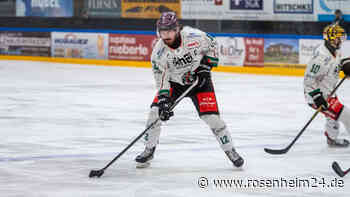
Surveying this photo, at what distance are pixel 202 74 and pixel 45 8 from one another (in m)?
15.9

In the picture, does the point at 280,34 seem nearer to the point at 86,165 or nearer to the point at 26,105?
the point at 26,105

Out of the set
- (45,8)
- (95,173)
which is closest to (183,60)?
(95,173)

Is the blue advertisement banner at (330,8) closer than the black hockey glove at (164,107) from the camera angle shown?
No

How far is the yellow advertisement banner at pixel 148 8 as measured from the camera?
18.5 meters

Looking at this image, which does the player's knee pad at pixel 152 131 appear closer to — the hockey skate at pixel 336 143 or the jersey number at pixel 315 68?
the jersey number at pixel 315 68

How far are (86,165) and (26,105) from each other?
4.62m

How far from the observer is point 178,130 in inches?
320

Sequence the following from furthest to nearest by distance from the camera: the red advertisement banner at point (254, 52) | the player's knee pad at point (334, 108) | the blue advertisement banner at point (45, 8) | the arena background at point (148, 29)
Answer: the blue advertisement banner at point (45, 8) → the red advertisement banner at point (254, 52) → the arena background at point (148, 29) → the player's knee pad at point (334, 108)

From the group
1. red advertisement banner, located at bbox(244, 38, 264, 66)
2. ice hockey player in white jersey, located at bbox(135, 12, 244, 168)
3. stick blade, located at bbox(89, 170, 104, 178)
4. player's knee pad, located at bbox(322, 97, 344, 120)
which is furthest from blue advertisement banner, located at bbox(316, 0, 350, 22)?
stick blade, located at bbox(89, 170, 104, 178)

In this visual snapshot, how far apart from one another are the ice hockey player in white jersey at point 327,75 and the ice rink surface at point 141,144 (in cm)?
40

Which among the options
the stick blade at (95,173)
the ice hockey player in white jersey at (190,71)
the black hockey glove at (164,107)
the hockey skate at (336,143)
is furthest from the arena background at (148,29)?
the stick blade at (95,173)

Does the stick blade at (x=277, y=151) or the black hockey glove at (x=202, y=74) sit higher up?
the black hockey glove at (x=202, y=74)

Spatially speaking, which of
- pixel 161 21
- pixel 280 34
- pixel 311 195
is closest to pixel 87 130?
pixel 161 21

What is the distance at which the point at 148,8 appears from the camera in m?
18.9
